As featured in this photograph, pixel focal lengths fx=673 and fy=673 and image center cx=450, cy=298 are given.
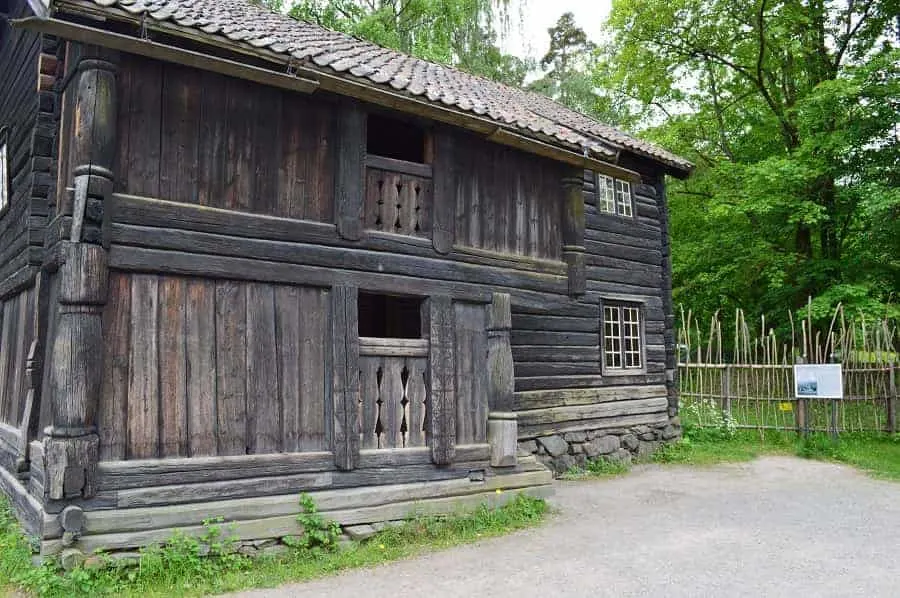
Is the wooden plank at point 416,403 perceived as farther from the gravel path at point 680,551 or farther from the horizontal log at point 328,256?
the gravel path at point 680,551

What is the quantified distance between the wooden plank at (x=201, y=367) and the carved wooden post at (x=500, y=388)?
3375 millimetres

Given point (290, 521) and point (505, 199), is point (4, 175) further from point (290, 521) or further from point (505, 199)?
point (505, 199)

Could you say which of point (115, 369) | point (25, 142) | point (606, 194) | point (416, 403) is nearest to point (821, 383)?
point (606, 194)

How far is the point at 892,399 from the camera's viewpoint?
1314cm

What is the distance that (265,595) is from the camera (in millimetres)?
5449

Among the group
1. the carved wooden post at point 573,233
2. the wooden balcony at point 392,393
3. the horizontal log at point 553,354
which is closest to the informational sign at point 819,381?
the horizontal log at point 553,354

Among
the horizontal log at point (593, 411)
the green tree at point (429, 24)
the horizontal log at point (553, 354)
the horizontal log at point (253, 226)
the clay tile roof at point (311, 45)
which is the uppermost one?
the green tree at point (429, 24)

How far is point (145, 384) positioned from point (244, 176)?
7.35 ft

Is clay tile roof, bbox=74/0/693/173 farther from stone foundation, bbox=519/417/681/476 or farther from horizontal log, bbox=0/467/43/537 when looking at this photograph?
stone foundation, bbox=519/417/681/476

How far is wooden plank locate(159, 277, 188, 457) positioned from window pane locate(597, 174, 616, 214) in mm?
9031

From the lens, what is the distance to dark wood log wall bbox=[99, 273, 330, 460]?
5832 mm

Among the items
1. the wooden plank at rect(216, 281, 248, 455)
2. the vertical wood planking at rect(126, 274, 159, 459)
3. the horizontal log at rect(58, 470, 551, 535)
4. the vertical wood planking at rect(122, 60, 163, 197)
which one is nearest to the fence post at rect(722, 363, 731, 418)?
the horizontal log at rect(58, 470, 551, 535)

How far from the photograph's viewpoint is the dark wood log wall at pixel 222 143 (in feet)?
20.2

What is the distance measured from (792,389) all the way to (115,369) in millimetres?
12601
